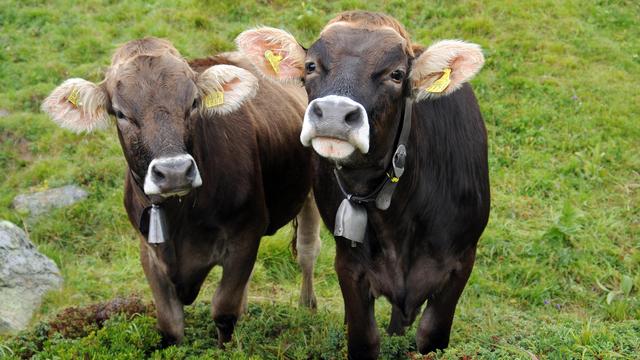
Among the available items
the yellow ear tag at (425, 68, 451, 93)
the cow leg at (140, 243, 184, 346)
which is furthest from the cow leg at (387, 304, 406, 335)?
the yellow ear tag at (425, 68, 451, 93)

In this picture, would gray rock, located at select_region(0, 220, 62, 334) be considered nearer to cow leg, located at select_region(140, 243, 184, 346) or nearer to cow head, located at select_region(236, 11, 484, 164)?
cow leg, located at select_region(140, 243, 184, 346)

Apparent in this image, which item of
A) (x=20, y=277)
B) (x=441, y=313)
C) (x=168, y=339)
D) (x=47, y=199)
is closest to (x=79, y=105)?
(x=168, y=339)

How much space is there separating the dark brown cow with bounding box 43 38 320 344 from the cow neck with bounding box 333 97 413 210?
890 mm

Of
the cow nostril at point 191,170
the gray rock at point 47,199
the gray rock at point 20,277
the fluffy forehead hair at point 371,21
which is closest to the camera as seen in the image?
the cow nostril at point 191,170

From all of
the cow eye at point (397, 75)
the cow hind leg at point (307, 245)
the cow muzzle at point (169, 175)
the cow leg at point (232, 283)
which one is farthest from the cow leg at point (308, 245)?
the cow eye at point (397, 75)

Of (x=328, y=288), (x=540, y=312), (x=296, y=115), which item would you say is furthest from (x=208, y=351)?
(x=540, y=312)

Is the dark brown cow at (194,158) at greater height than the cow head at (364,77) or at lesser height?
lesser

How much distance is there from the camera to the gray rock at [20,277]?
21.2ft

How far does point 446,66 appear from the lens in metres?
4.16

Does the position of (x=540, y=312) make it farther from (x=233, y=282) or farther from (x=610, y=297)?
(x=233, y=282)

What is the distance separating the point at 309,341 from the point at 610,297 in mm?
2887

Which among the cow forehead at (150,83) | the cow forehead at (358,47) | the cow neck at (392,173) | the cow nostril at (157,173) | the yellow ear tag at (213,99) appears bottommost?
the cow neck at (392,173)

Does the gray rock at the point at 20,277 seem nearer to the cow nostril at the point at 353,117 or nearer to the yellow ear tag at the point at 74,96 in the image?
the yellow ear tag at the point at 74,96

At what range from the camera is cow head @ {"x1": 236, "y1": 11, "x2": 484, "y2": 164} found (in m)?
3.68
